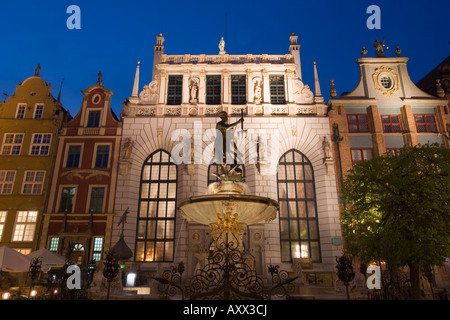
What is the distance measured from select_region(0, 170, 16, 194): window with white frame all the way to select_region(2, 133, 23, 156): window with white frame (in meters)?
1.52

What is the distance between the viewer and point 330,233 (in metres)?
22.4

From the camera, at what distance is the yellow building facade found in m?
22.9

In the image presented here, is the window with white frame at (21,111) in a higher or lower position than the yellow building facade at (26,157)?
higher

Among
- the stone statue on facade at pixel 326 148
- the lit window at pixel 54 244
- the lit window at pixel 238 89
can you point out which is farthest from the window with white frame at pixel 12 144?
the stone statue on facade at pixel 326 148

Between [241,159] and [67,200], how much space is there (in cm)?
1305

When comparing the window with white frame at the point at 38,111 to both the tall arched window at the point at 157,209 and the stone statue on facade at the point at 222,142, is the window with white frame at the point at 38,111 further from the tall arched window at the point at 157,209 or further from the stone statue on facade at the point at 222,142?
the stone statue on facade at the point at 222,142

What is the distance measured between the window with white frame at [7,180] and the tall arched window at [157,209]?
9645 mm

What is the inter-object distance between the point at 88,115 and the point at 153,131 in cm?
563

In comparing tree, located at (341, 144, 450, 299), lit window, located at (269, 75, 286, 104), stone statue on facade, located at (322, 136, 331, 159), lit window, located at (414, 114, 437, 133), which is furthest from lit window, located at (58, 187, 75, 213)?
lit window, located at (414, 114, 437, 133)

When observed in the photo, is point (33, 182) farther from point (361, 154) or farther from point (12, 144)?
point (361, 154)

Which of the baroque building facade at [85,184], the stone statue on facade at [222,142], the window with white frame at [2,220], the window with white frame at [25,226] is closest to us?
the stone statue on facade at [222,142]

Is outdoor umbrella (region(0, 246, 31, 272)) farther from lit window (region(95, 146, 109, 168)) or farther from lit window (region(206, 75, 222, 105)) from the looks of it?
lit window (region(206, 75, 222, 105))

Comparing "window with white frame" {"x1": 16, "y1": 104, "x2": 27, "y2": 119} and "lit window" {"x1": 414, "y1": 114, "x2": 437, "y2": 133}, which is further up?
"window with white frame" {"x1": 16, "y1": 104, "x2": 27, "y2": 119}

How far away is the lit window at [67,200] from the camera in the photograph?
77.0ft
